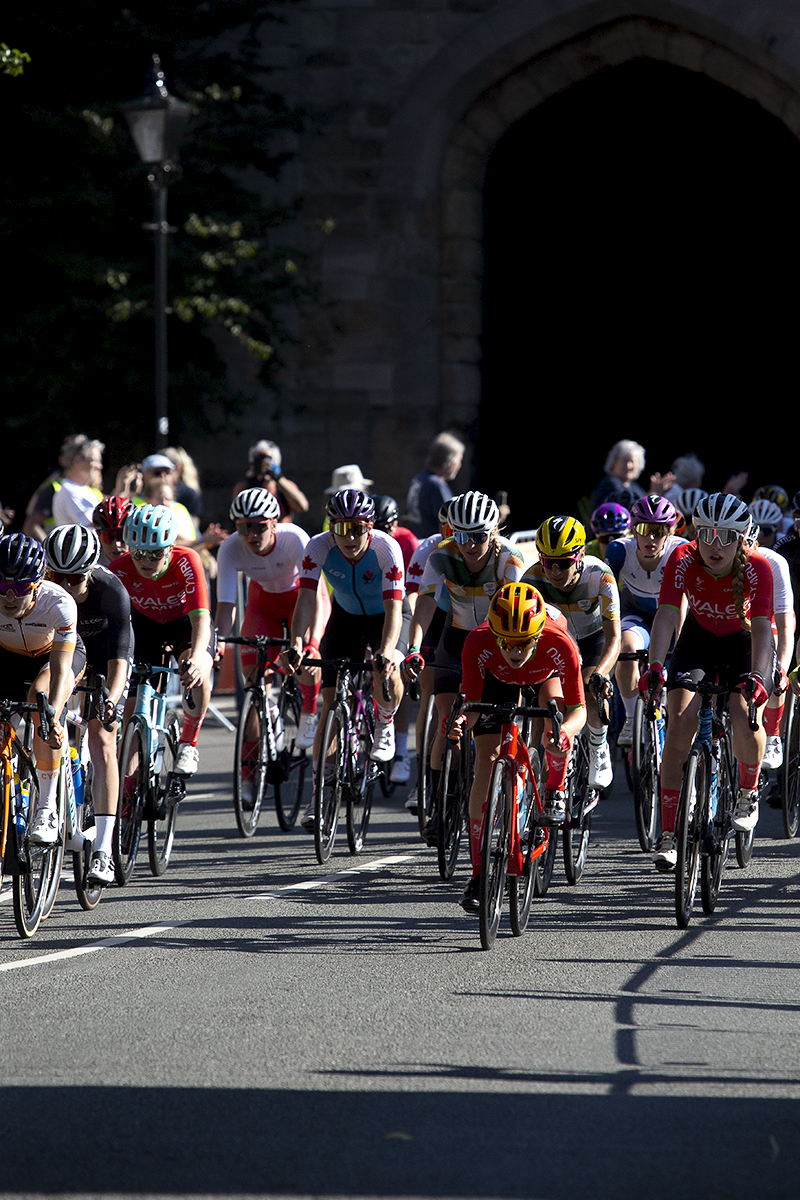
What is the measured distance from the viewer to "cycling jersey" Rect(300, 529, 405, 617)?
34.5ft

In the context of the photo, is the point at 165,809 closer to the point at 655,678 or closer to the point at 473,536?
the point at 473,536

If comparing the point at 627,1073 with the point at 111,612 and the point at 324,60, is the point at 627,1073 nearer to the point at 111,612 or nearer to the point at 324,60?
the point at 111,612

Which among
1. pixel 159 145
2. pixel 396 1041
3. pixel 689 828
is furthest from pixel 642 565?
pixel 159 145

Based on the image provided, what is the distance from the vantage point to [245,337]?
18.4 metres

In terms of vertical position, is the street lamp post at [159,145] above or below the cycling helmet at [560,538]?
above

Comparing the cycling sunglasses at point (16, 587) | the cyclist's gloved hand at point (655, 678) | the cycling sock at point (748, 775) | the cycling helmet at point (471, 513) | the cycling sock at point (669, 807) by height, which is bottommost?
the cycling sock at point (669, 807)

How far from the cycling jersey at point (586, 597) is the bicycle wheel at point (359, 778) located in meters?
1.35

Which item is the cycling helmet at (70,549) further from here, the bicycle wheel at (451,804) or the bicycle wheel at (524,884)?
the bicycle wheel at (524,884)

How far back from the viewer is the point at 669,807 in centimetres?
842

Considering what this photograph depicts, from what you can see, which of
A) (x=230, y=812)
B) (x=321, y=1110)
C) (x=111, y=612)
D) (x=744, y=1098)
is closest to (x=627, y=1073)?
(x=744, y=1098)

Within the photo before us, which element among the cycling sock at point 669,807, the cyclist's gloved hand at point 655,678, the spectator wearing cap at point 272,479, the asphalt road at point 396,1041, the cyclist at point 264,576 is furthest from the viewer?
the spectator wearing cap at point 272,479

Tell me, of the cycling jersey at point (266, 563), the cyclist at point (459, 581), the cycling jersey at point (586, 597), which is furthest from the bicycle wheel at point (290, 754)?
the cycling jersey at point (586, 597)

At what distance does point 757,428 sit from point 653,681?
44.6ft

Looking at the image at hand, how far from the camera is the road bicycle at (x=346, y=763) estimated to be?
9.75 meters
